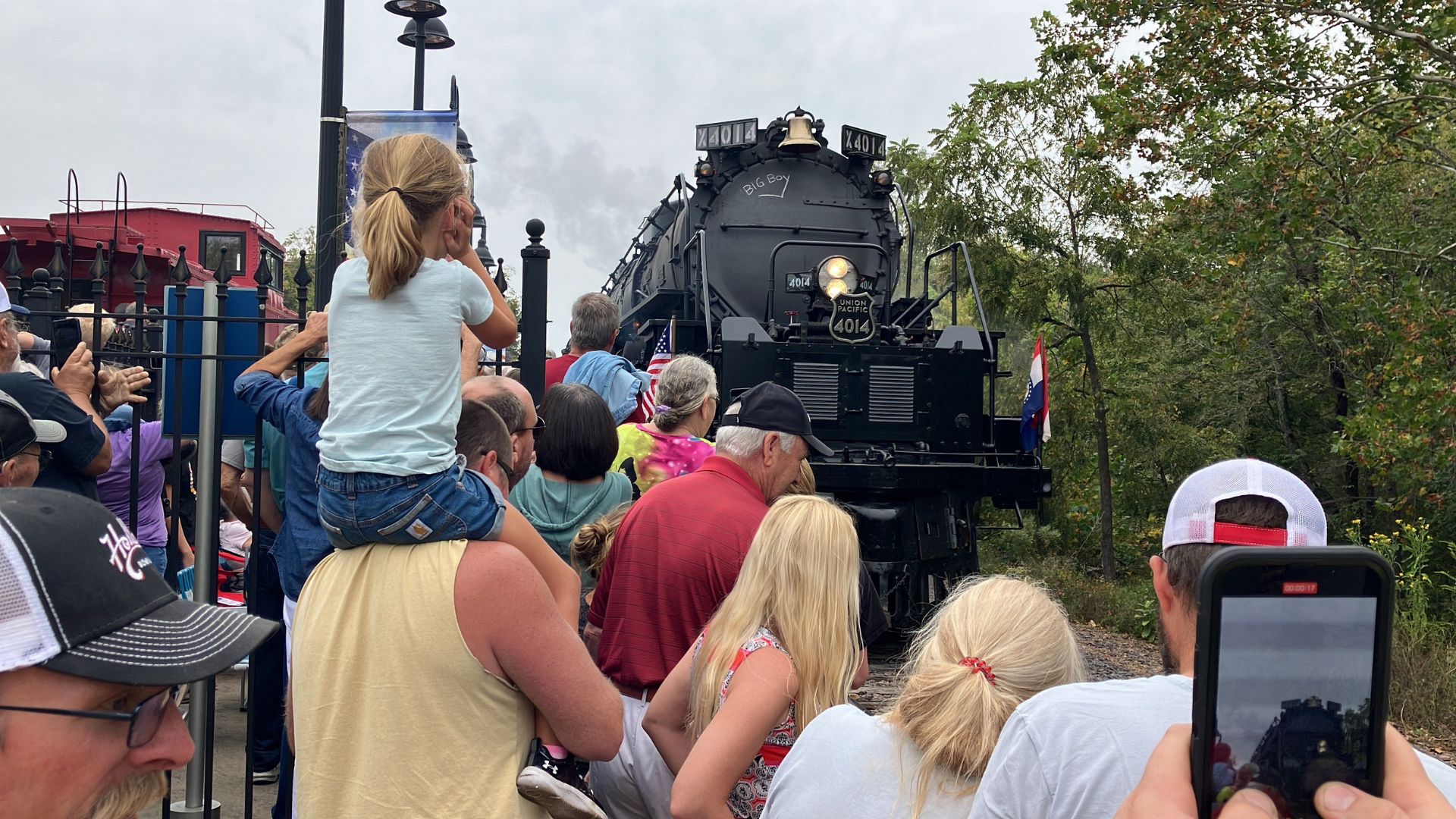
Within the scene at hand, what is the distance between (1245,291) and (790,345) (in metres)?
9.79

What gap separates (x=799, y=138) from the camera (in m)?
11.5

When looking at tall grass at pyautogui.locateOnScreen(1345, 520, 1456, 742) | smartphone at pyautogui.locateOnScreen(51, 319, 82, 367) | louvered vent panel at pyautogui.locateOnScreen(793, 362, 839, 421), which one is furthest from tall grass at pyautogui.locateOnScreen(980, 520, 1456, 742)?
smartphone at pyautogui.locateOnScreen(51, 319, 82, 367)

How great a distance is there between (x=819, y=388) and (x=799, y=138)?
310cm

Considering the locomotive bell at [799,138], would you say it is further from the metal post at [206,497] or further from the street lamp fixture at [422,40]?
the metal post at [206,497]

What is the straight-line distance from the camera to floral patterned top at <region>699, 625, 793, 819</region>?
2.98 metres

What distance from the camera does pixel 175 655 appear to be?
1.53 metres

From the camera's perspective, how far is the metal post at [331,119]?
537 centimetres

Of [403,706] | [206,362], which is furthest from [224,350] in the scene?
[403,706]

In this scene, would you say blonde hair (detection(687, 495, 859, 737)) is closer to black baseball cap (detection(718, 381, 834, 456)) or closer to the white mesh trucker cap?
black baseball cap (detection(718, 381, 834, 456))

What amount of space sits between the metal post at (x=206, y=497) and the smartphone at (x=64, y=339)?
959mm

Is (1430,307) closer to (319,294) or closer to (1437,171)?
(1437,171)

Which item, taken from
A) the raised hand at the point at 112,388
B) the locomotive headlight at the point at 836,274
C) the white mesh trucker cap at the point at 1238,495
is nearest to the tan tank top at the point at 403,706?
the white mesh trucker cap at the point at 1238,495

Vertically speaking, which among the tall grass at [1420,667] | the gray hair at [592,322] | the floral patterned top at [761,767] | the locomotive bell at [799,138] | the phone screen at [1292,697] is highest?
the locomotive bell at [799,138]

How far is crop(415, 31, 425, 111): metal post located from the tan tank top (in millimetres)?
8287
